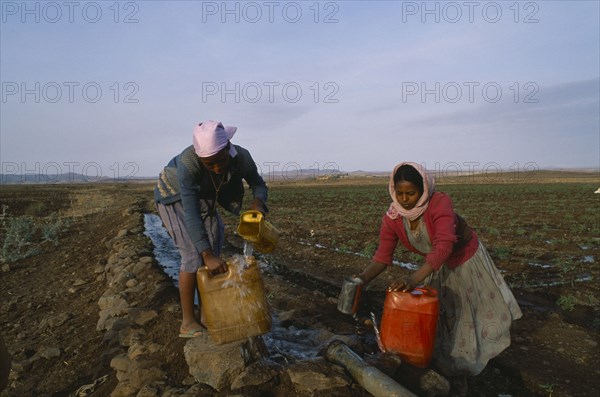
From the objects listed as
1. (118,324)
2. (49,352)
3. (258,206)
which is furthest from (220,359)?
(49,352)

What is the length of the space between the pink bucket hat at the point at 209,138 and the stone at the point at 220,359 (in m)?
1.14

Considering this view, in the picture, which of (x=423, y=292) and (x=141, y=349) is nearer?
(x=423, y=292)

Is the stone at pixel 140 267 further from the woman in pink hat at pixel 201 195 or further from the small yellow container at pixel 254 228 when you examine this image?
the small yellow container at pixel 254 228

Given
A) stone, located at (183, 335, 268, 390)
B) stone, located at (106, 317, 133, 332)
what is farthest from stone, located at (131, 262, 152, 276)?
stone, located at (183, 335, 268, 390)

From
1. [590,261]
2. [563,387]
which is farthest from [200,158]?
[590,261]

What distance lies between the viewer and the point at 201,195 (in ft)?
8.92

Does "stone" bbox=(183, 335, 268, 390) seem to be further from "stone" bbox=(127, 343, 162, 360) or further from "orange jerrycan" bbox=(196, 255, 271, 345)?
"stone" bbox=(127, 343, 162, 360)

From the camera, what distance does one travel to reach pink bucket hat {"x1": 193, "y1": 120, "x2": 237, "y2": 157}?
7.73 feet

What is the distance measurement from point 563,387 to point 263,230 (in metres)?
2.47

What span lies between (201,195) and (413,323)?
152cm

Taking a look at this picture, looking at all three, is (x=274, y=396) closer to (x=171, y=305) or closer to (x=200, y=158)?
(x=200, y=158)

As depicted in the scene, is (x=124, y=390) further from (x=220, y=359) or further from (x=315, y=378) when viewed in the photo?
(x=315, y=378)

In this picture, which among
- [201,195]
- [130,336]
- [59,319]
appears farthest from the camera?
[59,319]

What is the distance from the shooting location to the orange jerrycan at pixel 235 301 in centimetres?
235
